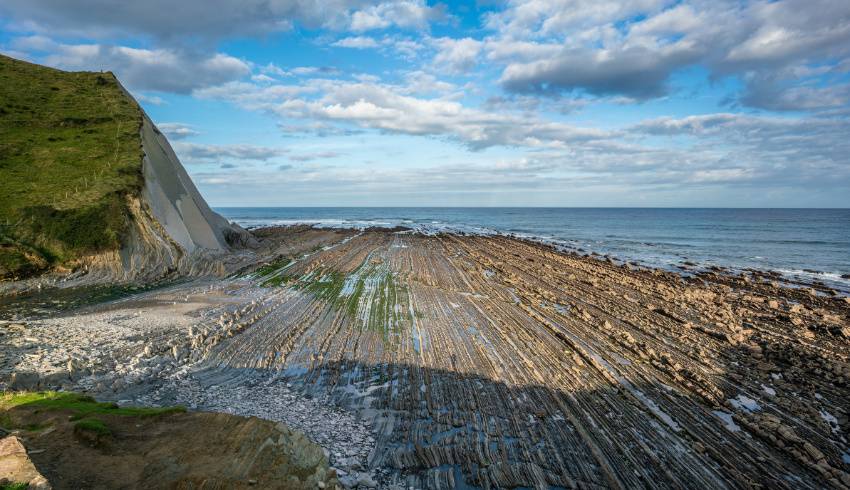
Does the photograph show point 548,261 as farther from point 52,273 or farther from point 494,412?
point 52,273

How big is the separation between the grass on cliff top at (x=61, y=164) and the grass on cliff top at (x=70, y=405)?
15.5 m

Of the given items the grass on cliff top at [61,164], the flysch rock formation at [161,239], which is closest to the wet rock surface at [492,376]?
the flysch rock formation at [161,239]

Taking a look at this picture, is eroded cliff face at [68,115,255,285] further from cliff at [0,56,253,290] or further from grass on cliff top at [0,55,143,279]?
grass on cliff top at [0,55,143,279]

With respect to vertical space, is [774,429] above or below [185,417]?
below

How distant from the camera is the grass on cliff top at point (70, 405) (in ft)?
19.9

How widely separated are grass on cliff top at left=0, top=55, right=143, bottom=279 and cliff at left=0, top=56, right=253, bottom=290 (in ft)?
0.14

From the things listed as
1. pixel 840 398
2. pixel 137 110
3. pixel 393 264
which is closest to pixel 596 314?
pixel 840 398

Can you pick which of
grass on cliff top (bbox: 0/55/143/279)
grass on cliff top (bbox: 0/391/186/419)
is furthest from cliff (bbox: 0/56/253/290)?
grass on cliff top (bbox: 0/391/186/419)

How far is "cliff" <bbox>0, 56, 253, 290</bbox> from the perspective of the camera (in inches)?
741

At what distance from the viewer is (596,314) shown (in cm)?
1659

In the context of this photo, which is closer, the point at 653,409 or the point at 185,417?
the point at 185,417

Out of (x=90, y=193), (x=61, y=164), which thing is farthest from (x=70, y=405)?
(x=61, y=164)

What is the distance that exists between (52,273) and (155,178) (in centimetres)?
894

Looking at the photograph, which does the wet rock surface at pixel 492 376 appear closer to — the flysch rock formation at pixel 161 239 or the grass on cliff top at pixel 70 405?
the grass on cliff top at pixel 70 405
